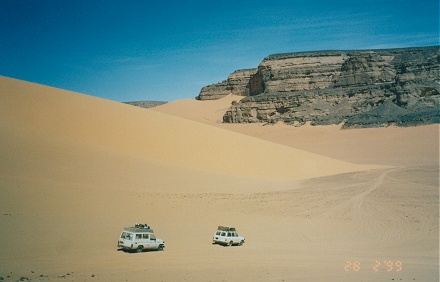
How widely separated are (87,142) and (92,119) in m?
4.64

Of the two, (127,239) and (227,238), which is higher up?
(127,239)

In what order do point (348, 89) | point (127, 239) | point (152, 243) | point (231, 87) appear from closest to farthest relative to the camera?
1. point (127, 239)
2. point (152, 243)
3. point (348, 89)
4. point (231, 87)

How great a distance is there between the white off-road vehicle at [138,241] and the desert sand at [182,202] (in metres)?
0.27

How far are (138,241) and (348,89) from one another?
203 feet

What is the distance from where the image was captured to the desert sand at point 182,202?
10481mm

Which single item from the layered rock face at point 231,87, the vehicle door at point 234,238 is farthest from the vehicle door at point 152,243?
the layered rock face at point 231,87

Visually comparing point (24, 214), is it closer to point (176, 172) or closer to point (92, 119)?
point (176, 172)

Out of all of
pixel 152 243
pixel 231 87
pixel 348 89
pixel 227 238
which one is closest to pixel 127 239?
pixel 152 243

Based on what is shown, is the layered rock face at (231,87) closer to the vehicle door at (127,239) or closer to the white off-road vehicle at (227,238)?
the white off-road vehicle at (227,238)

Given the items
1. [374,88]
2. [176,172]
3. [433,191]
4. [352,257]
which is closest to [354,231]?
[352,257]

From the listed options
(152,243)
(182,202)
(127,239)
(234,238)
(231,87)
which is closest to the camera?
(127,239)

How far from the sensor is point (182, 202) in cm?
1906

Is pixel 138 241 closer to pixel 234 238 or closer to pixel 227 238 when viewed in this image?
pixel 227 238

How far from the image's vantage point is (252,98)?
75.6 m
